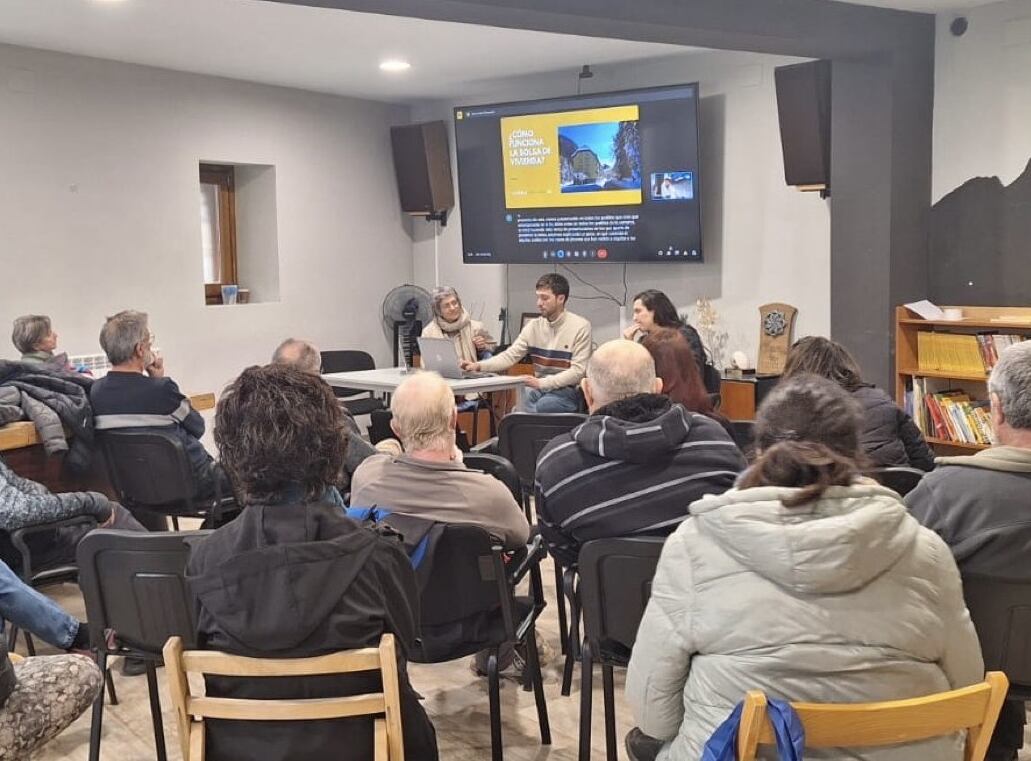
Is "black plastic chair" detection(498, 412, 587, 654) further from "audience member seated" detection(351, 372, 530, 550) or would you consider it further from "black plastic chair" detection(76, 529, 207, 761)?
"black plastic chair" detection(76, 529, 207, 761)

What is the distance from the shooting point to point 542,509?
2994mm

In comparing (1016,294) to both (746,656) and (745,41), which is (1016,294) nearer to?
(745,41)

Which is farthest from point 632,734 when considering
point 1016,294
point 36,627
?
point 1016,294

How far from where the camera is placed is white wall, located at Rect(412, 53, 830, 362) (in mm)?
6656

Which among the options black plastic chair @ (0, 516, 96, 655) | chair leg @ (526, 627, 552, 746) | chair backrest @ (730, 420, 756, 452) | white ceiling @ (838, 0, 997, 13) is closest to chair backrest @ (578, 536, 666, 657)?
chair leg @ (526, 627, 552, 746)

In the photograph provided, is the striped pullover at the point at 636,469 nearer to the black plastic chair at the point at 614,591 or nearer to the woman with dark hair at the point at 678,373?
the black plastic chair at the point at 614,591

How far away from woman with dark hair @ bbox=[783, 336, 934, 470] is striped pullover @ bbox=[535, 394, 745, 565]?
2.56 feet

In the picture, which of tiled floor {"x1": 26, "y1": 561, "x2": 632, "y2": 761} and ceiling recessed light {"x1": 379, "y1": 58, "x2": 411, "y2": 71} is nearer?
tiled floor {"x1": 26, "y1": 561, "x2": 632, "y2": 761}

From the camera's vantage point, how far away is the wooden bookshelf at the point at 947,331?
555 centimetres

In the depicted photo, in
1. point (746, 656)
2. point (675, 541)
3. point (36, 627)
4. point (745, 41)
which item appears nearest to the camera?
point (746, 656)

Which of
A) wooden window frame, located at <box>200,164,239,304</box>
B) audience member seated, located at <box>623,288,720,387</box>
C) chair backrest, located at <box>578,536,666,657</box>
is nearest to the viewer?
chair backrest, located at <box>578,536,666,657</box>

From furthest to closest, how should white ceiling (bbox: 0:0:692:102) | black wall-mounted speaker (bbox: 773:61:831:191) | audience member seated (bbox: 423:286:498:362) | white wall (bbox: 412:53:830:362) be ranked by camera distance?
audience member seated (bbox: 423:286:498:362), white wall (bbox: 412:53:830:362), black wall-mounted speaker (bbox: 773:61:831:191), white ceiling (bbox: 0:0:692:102)

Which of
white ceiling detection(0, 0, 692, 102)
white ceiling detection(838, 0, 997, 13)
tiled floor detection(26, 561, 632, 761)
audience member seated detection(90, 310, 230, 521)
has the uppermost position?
white ceiling detection(0, 0, 692, 102)

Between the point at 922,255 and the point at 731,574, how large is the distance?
4.59 m
